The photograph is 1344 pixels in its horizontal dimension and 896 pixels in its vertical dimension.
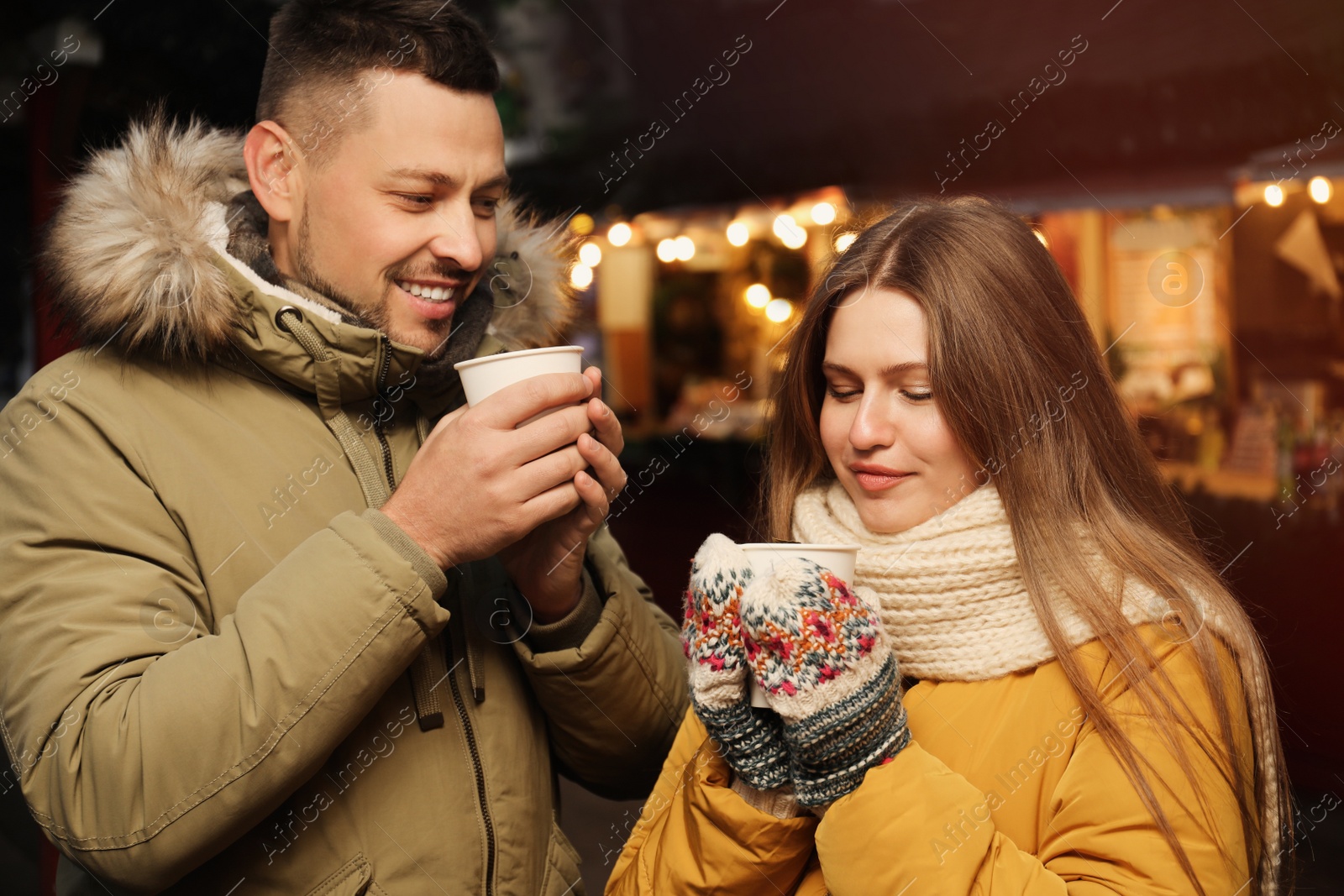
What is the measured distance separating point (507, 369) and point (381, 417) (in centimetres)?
38

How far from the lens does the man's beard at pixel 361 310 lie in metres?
1.58

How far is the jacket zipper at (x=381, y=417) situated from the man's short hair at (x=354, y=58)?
36 centimetres

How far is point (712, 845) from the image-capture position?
A: 1393 millimetres

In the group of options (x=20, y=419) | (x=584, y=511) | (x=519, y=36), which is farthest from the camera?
(x=519, y=36)

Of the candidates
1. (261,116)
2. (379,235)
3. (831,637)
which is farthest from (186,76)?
(831,637)

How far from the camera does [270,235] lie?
1.70 meters

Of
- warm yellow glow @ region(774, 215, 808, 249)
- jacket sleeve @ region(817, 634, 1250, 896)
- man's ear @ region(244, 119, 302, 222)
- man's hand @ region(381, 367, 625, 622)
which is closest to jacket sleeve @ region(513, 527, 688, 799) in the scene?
man's hand @ region(381, 367, 625, 622)

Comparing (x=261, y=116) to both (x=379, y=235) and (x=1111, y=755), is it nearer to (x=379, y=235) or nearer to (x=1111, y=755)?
(x=379, y=235)

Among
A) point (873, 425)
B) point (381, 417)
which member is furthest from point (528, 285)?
point (873, 425)

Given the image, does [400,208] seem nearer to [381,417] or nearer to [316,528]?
[381,417]

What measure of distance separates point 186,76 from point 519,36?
6.12ft

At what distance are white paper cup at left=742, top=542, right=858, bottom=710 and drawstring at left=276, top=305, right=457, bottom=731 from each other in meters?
0.51

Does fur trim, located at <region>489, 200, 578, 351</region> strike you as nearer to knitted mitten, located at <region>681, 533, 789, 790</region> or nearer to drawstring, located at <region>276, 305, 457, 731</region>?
drawstring, located at <region>276, 305, 457, 731</region>

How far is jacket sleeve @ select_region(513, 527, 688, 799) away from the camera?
158 centimetres
